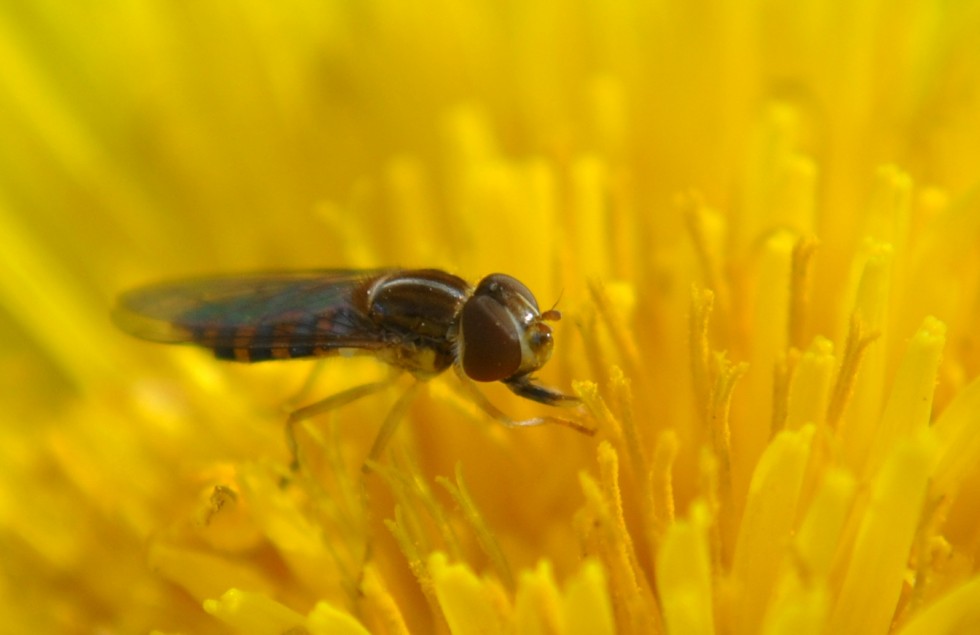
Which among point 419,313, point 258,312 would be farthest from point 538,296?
point 258,312

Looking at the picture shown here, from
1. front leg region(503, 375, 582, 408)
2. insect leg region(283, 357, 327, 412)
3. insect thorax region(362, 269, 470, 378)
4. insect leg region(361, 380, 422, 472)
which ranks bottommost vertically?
insect leg region(283, 357, 327, 412)

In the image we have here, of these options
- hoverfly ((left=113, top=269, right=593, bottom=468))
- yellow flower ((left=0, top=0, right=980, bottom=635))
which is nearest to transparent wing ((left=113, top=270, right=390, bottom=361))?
hoverfly ((left=113, top=269, right=593, bottom=468))

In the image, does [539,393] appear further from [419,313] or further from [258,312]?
[258,312]

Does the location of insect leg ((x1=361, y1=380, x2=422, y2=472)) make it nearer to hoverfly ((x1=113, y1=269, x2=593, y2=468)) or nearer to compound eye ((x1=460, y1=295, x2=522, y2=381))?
hoverfly ((x1=113, y1=269, x2=593, y2=468))

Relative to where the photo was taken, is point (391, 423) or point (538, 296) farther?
point (538, 296)

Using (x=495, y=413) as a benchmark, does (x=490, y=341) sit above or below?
above

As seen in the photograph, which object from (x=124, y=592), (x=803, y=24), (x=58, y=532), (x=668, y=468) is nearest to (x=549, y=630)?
(x=668, y=468)

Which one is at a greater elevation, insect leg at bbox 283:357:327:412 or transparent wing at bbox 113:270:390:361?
transparent wing at bbox 113:270:390:361
